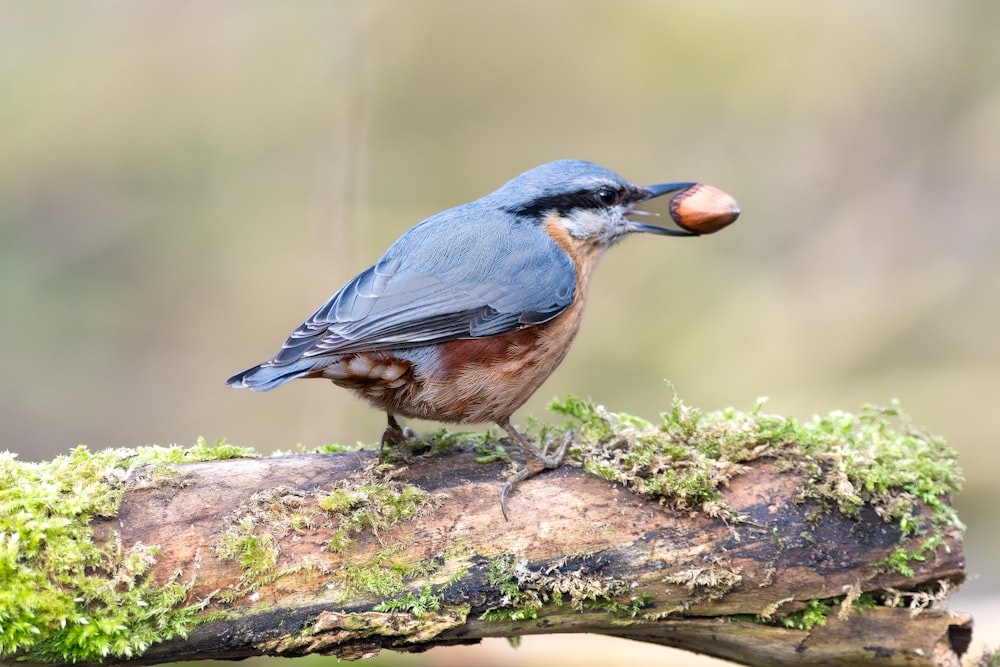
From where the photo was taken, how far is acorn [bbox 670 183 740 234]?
13.0 feet

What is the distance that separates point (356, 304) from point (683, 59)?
572 centimetres

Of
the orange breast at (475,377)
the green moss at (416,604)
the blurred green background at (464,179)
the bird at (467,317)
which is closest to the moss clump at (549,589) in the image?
the green moss at (416,604)

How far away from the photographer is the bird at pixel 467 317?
3.29 m

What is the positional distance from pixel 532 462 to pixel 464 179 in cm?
514

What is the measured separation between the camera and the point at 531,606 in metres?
2.91

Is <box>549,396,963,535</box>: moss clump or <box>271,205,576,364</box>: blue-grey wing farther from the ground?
<box>271,205,576,364</box>: blue-grey wing

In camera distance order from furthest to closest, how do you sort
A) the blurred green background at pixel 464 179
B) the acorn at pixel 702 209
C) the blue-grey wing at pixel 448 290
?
1. the blurred green background at pixel 464 179
2. the acorn at pixel 702 209
3. the blue-grey wing at pixel 448 290

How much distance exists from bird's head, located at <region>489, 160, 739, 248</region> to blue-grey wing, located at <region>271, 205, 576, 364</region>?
13cm

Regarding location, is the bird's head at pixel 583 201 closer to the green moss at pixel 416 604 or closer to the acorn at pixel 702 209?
the acorn at pixel 702 209

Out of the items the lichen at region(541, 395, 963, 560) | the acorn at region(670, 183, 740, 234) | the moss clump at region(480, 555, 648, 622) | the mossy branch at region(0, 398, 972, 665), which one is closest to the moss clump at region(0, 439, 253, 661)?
the mossy branch at region(0, 398, 972, 665)

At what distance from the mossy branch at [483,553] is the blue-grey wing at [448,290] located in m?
0.51

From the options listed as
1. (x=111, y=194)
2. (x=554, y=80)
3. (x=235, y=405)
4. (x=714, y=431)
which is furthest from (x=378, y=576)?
(x=111, y=194)

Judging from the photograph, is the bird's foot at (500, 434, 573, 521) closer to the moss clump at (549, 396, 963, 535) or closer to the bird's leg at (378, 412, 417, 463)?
the moss clump at (549, 396, 963, 535)

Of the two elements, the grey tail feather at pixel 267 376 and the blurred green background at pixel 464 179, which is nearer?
the grey tail feather at pixel 267 376
